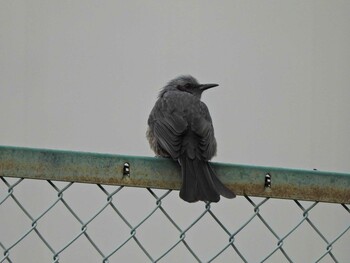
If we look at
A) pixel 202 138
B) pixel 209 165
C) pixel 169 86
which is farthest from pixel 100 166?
pixel 169 86

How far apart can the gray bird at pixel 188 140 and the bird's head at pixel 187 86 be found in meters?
0.25

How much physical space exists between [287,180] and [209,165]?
2.72 feet

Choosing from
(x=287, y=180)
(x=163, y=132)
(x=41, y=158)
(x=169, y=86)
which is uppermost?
(x=169, y=86)

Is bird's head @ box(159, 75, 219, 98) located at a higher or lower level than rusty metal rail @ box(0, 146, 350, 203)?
higher

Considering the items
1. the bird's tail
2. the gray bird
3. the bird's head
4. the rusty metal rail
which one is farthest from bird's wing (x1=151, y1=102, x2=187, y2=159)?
the rusty metal rail

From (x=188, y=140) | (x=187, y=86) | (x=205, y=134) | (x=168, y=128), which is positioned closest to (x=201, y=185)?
(x=188, y=140)

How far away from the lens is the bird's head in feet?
20.5

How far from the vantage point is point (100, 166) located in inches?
106

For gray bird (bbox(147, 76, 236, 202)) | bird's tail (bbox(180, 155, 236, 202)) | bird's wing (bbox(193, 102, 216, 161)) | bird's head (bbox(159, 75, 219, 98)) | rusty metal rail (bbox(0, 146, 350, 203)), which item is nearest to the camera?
rusty metal rail (bbox(0, 146, 350, 203))

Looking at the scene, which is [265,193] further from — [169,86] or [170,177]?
[169,86]

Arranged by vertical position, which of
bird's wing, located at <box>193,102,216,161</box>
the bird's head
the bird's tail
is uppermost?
the bird's head

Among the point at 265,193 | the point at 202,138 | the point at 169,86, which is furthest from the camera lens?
the point at 169,86

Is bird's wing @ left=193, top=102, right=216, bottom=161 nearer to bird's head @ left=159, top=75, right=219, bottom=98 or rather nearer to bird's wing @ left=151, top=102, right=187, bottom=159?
bird's wing @ left=151, top=102, right=187, bottom=159

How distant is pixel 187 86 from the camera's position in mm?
6324
